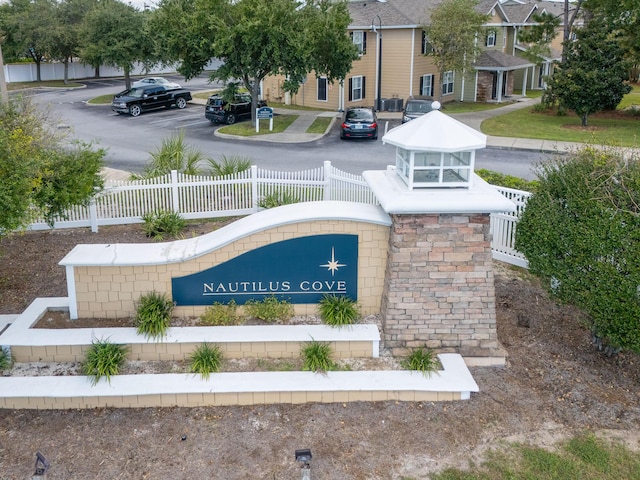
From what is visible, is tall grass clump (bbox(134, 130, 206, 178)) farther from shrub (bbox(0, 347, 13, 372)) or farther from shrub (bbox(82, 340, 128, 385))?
shrub (bbox(82, 340, 128, 385))

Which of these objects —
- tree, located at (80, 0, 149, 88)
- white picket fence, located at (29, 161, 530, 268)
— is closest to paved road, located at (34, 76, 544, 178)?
white picket fence, located at (29, 161, 530, 268)

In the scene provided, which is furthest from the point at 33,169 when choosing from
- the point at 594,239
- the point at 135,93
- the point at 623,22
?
the point at 623,22

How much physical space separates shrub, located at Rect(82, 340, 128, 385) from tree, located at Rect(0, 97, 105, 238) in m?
2.27

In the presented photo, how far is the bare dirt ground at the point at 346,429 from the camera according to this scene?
728 centimetres

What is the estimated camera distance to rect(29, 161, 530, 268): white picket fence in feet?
50.1

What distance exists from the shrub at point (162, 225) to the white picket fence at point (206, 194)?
21.2 inches

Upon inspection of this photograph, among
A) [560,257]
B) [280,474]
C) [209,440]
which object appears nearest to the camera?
[280,474]

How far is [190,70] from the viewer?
30.5 meters

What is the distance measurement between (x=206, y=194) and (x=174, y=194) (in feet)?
2.67

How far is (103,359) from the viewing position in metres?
8.64

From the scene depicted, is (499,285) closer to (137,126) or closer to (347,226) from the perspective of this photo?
(347,226)

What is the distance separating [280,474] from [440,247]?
386 cm

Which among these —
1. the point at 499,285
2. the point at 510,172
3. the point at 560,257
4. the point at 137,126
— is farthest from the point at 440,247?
the point at 137,126

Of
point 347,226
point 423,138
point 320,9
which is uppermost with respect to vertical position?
point 320,9
